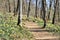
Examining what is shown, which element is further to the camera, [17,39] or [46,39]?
[46,39]

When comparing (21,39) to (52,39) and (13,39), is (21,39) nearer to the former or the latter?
(13,39)

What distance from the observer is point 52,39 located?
14797 mm

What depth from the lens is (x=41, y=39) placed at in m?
14.5

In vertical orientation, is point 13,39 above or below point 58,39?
above


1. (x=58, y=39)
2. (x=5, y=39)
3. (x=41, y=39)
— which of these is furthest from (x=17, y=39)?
(x=58, y=39)

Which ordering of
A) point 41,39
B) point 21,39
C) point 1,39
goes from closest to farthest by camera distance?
point 1,39, point 21,39, point 41,39

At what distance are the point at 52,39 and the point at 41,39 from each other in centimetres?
94

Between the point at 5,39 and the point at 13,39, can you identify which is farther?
the point at 13,39

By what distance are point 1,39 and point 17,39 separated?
212cm

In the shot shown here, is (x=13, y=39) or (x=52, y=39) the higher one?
(x=13, y=39)

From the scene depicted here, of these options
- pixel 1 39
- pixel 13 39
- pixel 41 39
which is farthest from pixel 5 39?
pixel 41 39

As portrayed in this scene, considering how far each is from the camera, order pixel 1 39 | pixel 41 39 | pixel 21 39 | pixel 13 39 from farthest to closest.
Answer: pixel 41 39 < pixel 21 39 < pixel 13 39 < pixel 1 39

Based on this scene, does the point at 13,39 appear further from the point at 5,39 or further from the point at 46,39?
the point at 46,39

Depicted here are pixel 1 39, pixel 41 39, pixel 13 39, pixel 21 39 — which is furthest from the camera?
pixel 41 39
